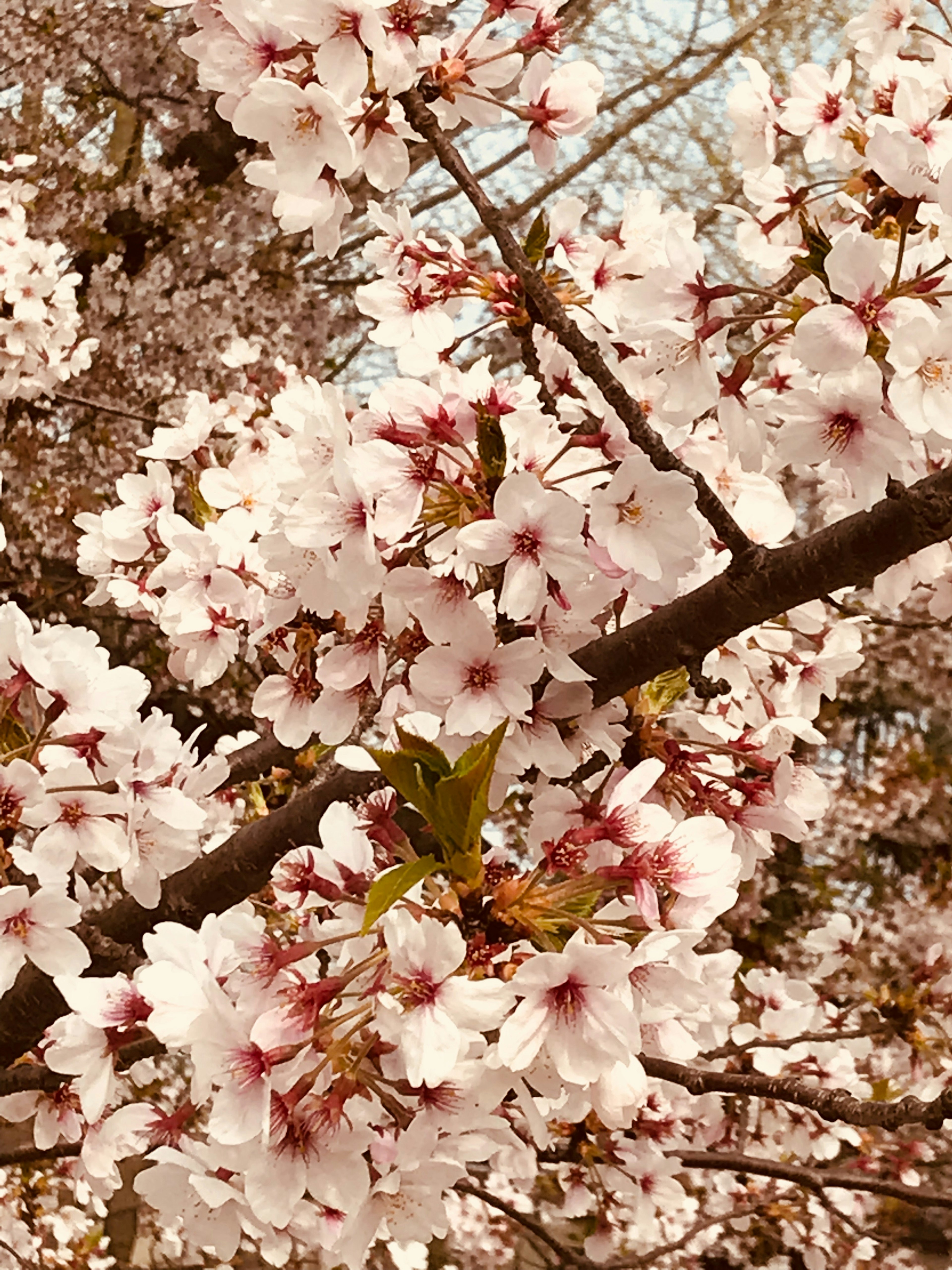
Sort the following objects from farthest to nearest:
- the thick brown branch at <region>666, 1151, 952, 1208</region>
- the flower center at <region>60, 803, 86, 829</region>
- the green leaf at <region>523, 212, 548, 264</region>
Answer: the thick brown branch at <region>666, 1151, 952, 1208</region>
the green leaf at <region>523, 212, 548, 264</region>
the flower center at <region>60, 803, 86, 829</region>

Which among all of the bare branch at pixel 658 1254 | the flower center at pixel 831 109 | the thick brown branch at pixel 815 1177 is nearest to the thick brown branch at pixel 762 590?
the flower center at pixel 831 109

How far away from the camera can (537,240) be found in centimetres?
104

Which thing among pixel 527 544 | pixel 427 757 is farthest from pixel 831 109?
pixel 427 757

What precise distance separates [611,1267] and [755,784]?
53.8 inches

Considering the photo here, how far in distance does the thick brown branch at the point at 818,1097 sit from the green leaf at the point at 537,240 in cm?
89

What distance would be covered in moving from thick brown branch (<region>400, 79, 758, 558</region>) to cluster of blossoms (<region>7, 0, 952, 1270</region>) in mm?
21

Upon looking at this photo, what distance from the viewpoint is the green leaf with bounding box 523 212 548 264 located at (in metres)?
1.03

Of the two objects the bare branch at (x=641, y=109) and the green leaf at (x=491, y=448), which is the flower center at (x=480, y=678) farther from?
the bare branch at (x=641, y=109)

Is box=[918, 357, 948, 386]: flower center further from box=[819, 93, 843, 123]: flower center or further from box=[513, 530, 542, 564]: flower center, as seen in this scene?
box=[819, 93, 843, 123]: flower center

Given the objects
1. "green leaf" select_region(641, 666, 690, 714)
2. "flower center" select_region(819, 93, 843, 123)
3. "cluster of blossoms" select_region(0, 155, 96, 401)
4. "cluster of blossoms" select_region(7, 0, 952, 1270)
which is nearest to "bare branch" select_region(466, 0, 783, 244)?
"cluster of blossoms" select_region(0, 155, 96, 401)

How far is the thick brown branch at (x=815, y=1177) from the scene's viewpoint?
1331 mm

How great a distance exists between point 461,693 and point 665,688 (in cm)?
26

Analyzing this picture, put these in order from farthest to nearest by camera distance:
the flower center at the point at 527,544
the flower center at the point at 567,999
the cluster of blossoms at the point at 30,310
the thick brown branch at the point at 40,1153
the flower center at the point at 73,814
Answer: the cluster of blossoms at the point at 30,310 → the thick brown branch at the point at 40,1153 → the flower center at the point at 73,814 → the flower center at the point at 527,544 → the flower center at the point at 567,999

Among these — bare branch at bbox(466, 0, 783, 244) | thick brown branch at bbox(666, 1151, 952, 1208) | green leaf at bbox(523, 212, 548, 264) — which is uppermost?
bare branch at bbox(466, 0, 783, 244)
